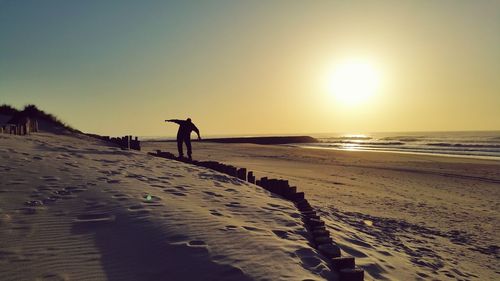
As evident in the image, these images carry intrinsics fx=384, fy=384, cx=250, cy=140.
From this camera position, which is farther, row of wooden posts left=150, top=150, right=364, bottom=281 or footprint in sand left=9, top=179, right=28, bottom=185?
footprint in sand left=9, top=179, right=28, bottom=185

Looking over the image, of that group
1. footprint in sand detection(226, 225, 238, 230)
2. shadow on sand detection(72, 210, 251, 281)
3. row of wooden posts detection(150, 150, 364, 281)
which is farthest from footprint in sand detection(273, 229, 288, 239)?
shadow on sand detection(72, 210, 251, 281)

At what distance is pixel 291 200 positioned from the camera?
30.4ft

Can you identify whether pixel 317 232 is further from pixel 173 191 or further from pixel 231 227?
pixel 173 191

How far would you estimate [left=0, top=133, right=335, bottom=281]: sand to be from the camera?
4.36 m

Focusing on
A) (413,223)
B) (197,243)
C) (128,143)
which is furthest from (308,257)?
(128,143)

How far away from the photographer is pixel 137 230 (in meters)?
5.34

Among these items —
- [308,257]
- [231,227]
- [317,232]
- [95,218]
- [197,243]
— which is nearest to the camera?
[197,243]

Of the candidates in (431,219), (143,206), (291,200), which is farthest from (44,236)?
(431,219)

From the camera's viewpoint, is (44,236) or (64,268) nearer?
(64,268)

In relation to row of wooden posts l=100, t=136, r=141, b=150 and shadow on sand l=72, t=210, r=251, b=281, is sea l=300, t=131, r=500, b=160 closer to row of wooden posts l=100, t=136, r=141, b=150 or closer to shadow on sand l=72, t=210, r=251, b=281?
row of wooden posts l=100, t=136, r=141, b=150

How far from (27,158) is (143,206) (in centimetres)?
455

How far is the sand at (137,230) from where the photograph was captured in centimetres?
436

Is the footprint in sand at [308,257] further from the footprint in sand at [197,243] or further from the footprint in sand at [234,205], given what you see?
the footprint in sand at [234,205]

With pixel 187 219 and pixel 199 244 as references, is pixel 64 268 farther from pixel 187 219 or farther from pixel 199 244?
pixel 187 219
